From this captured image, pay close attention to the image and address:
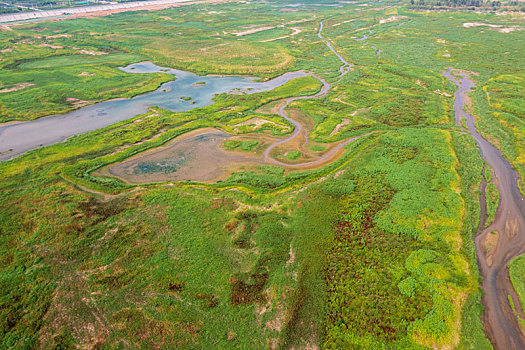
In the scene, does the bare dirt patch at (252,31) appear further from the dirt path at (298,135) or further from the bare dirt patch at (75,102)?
the bare dirt patch at (75,102)

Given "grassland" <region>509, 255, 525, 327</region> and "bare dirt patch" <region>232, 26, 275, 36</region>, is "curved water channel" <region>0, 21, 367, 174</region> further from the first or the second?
"bare dirt patch" <region>232, 26, 275, 36</region>

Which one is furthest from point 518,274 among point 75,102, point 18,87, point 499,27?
point 499,27

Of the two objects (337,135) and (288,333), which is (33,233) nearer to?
(288,333)

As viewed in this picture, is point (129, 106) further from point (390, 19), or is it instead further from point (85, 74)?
point (390, 19)

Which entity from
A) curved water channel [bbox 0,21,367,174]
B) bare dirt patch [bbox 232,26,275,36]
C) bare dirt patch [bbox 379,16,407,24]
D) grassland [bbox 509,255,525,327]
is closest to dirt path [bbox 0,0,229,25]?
bare dirt patch [bbox 232,26,275,36]

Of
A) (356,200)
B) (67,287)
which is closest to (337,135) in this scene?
(356,200)

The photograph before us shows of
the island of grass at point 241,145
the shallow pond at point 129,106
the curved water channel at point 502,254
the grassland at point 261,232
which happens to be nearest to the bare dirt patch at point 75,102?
the shallow pond at point 129,106

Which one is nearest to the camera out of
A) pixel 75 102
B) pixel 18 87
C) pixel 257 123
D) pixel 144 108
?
pixel 257 123
